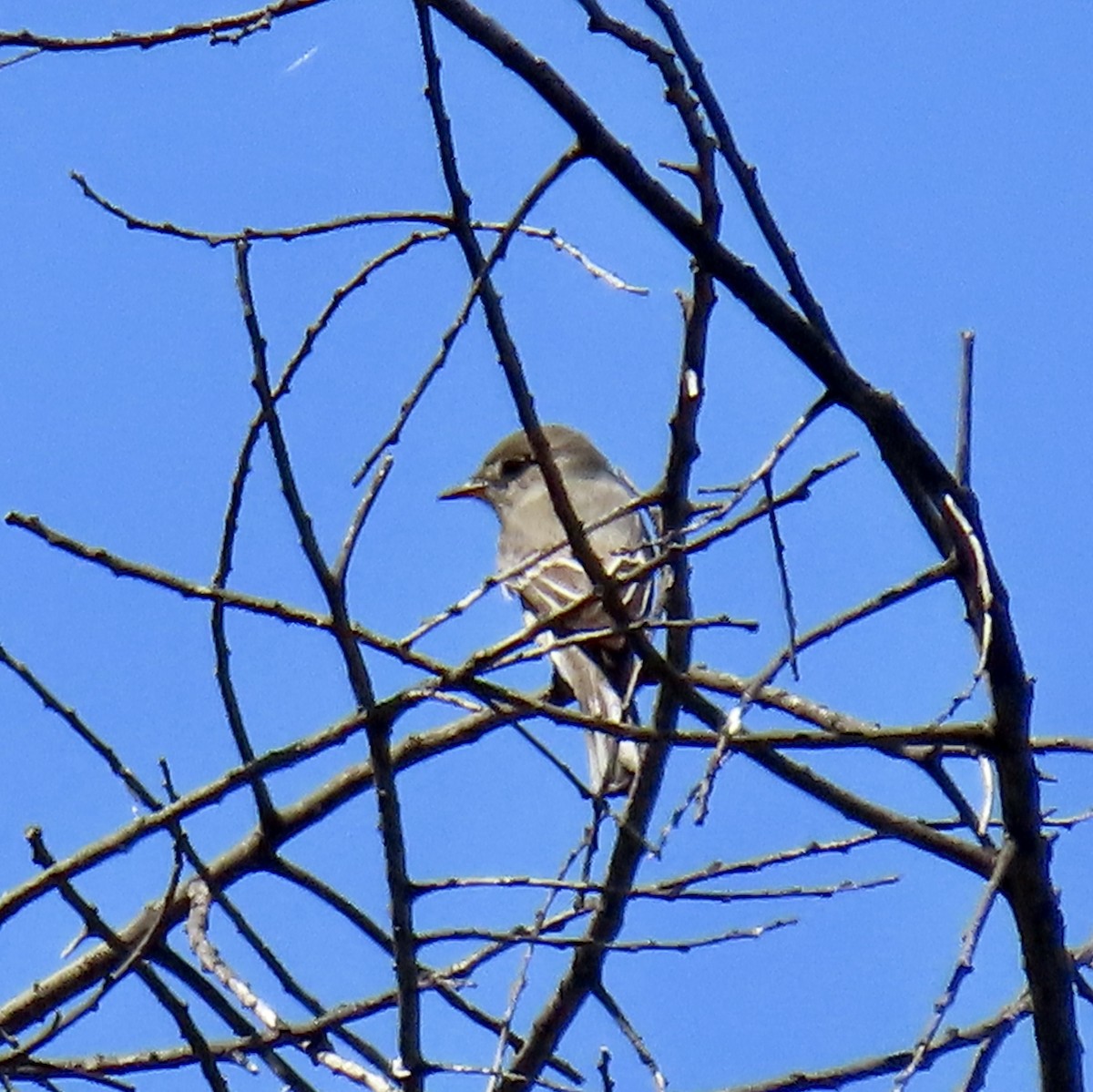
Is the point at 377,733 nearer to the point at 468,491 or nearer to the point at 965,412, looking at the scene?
the point at 965,412

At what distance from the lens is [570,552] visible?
5531mm

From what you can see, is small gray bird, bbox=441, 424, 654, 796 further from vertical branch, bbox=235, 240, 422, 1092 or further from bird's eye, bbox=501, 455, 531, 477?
vertical branch, bbox=235, 240, 422, 1092

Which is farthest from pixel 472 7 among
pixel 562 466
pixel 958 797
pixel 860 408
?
pixel 562 466

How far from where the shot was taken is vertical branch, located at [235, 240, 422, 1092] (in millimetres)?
3119

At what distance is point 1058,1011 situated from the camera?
385 cm

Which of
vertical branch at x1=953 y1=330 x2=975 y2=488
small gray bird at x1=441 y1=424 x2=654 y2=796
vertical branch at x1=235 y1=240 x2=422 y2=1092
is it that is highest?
small gray bird at x1=441 y1=424 x2=654 y2=796

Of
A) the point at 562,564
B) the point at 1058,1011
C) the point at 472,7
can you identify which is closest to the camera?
the point at 472,7

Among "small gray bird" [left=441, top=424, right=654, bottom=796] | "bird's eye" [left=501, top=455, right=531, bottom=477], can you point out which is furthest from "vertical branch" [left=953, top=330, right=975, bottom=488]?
"bird's eye" [left=501, top=455, right=531, bottom=477]

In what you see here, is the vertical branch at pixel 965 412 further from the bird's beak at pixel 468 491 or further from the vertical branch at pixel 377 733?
the bird's beak at pixel 468 491

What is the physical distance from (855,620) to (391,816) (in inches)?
33.4

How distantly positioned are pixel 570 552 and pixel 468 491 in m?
5.49

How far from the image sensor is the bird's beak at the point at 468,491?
11.0 meters

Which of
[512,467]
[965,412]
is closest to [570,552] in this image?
[965,412]

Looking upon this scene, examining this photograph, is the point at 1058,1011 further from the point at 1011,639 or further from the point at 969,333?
the point at 969,333
